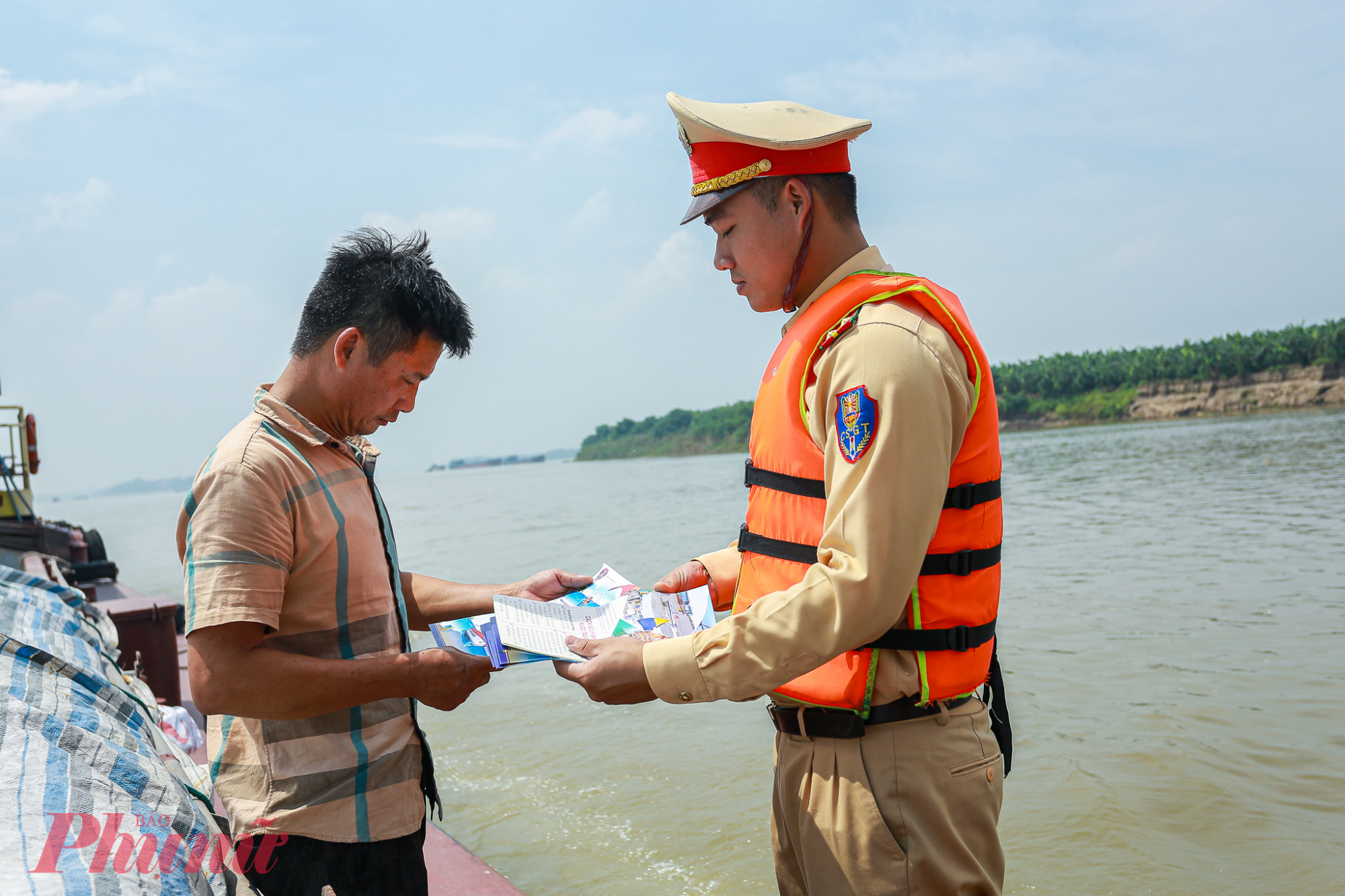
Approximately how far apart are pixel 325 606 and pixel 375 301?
29.5 inches

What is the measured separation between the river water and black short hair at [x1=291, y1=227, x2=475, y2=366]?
3944mm

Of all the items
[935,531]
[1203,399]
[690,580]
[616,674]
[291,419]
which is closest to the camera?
[935,531]

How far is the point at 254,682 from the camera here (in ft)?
6.21

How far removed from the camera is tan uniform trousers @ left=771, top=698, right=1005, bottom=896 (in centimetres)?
177

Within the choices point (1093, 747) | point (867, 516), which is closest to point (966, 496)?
point (867, 516)

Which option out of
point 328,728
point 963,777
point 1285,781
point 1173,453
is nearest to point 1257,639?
point 1285,781

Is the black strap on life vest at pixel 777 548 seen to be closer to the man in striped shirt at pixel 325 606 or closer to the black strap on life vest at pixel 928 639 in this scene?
the black strap on life vest at pixel 928 639

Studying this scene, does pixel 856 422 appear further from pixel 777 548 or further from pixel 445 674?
pixel 445 674

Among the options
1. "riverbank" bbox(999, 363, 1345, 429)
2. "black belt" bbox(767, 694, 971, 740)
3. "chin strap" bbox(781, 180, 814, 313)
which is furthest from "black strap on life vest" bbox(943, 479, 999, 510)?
"riverbank" bbox(999, 363, 1345, 429)

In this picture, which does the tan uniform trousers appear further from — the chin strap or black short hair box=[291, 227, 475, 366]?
black short hair box=[291, 227, 475, 366]

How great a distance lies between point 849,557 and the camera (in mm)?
1637

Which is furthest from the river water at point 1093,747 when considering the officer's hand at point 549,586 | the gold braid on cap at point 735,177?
the gold braid on cap at point 735,177

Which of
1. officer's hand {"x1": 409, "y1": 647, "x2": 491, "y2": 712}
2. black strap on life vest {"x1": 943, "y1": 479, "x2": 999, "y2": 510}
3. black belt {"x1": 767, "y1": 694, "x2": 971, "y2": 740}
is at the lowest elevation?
black belt {"x1": 767, "y1": 694, "x2": 971, "y2": 740}

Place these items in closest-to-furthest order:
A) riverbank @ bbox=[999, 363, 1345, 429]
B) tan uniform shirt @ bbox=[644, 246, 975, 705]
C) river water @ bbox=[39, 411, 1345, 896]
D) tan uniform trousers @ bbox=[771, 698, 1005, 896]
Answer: tan uniform shirt @ bbox=[644, 246, 975, 705], tan uniform trousers @ bbox=[771, 698, 1005, 896], river water @ bbox=[39, 411, 1345, 896], riverbank @ bbox=[999, 363, 1345, 429]
